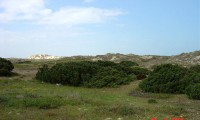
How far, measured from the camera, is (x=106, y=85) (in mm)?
22891

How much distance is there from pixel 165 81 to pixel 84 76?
559cm

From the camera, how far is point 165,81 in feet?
69.8

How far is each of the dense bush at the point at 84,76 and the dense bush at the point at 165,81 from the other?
2.39 meters

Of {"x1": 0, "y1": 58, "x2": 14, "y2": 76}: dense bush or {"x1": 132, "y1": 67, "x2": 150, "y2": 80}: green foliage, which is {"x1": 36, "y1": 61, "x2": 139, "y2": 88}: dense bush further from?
{"x1": 0, "y1": 58, "x2": 14, "y2": 76}: dense bush

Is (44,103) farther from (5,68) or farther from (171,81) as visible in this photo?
(5,68)

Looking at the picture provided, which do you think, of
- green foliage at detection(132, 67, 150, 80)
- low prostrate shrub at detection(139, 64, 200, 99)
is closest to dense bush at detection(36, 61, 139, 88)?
green foliage at detection(132, 67, 150, 80)

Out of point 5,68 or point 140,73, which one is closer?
point 140,73

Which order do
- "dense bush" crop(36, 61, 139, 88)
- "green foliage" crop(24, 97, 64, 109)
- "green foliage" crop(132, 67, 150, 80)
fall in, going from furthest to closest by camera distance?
"green foliage" crop(132, 67, 150, 80) < "dense bush" crop(36, 61, 139, 88) < "green foliage" crop(24, 97, 64, 109)

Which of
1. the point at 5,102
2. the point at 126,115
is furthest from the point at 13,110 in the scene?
the point at 126,115

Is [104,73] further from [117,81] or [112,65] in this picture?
[112,65]

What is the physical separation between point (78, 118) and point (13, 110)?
2734mm

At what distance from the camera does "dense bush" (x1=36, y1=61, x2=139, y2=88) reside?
23186 mm

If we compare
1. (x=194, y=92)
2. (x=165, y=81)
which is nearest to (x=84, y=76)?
(x=165, y=81)

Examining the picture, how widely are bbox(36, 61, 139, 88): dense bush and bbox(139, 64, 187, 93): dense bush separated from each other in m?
2.39
